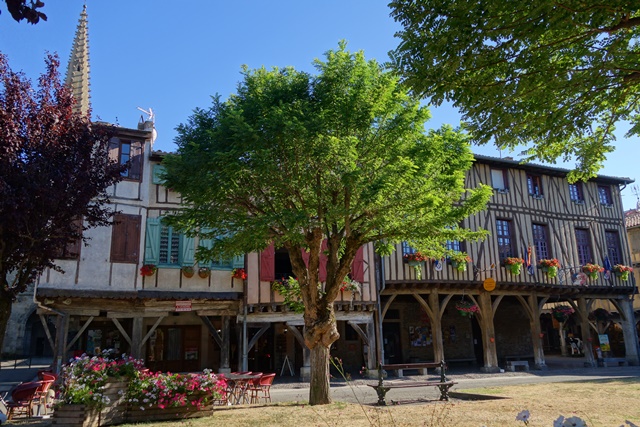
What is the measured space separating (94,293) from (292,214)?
8519 mm

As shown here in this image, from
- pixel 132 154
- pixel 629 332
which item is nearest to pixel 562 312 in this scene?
pixel 629 332

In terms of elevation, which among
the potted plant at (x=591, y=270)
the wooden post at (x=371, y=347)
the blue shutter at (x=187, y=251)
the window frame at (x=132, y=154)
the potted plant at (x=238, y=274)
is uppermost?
the window frame at (x=132, y=154)

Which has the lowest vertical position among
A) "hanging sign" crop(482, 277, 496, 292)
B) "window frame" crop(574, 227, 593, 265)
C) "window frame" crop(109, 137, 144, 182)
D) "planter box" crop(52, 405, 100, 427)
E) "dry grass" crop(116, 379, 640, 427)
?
"dry grass" crop(116, 379, 640, 427)

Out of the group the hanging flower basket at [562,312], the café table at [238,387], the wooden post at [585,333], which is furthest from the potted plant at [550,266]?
the café table at [238,387]

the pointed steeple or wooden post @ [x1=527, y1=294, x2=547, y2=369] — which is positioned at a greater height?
the pointed steeple

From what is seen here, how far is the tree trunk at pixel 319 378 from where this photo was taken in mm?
9242

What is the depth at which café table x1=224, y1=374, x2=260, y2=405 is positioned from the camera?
10531 millimetres

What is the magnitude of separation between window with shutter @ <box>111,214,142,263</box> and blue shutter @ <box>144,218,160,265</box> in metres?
0.25

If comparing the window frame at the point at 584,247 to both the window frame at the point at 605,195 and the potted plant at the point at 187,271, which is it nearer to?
the window frame at the point at 605,195

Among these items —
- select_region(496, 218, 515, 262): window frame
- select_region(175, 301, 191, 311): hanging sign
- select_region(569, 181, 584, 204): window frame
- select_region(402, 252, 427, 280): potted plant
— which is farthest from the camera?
select_region(569, 181, 584, 204): window frame

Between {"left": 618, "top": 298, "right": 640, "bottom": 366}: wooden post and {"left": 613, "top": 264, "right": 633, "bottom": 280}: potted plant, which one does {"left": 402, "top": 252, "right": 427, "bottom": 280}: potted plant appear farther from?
{"left": 618, "top": 298, "right": 640, "bottom": 366}: wooden post

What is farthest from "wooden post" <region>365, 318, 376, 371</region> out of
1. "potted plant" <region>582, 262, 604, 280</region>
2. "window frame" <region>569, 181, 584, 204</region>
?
"window frame" <region>569, 181, 584, 204</region>

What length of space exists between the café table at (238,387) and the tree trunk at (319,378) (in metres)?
1.82

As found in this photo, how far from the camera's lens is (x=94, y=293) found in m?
14.5
